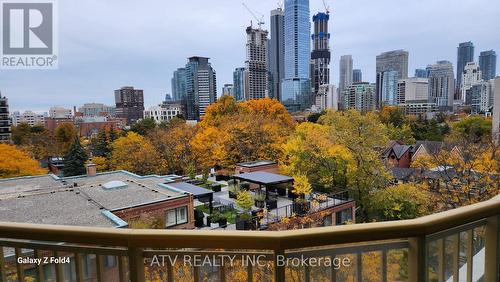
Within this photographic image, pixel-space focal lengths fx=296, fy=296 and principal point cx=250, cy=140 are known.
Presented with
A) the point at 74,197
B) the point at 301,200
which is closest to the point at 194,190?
the point at 74,197

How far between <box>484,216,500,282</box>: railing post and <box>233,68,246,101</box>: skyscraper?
6658 cm

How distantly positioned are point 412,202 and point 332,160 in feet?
11.7

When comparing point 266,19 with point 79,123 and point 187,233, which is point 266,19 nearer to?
point 79,123

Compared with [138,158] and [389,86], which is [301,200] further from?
[389,86]

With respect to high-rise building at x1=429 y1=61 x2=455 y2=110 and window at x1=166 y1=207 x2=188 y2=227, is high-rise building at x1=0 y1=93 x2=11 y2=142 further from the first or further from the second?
high-rise building at x1=429 y1=61 x2=455 y2=110

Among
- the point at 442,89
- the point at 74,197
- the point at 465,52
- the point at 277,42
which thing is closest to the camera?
the point at 74,197

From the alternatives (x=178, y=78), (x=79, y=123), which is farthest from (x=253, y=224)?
(x=178, y=78)

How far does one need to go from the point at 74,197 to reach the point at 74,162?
1196 centimetres

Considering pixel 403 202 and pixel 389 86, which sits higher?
pixel 389 86

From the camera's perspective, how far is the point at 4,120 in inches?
1118

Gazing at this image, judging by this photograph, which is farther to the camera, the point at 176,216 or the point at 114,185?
the point at 114,185

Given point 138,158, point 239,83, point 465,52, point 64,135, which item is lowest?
point 138,158

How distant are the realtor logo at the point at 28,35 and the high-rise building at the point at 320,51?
4056 inches

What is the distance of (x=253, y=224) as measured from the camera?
1012 centimetres
